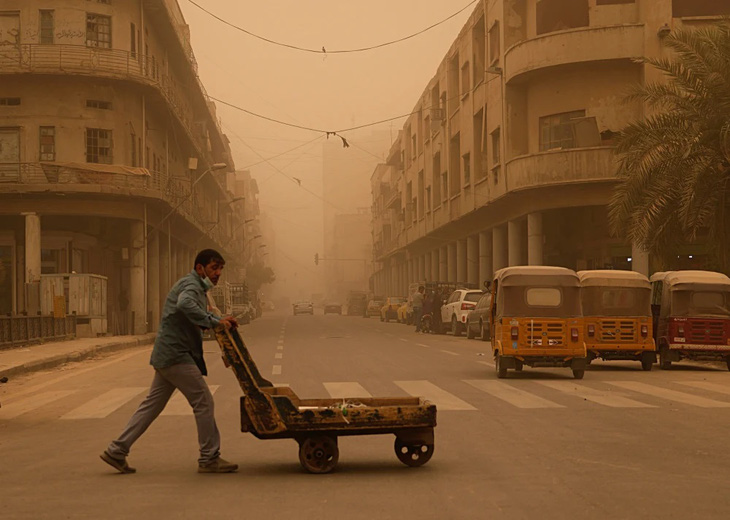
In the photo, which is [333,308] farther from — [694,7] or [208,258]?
[208,258]

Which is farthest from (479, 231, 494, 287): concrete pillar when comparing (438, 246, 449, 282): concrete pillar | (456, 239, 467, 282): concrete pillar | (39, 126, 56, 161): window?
(39, 126, 56, 161): window

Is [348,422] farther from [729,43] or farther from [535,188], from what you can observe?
[535,188]

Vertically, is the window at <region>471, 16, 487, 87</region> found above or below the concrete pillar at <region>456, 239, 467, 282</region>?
above

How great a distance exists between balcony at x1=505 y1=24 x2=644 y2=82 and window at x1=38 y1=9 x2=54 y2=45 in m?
19.3

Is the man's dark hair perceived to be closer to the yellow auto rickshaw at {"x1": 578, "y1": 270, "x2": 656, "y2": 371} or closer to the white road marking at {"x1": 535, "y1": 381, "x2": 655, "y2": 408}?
the white road marking at {"x1": 535, "y1": 381, "x2": 655, "y2": 408}

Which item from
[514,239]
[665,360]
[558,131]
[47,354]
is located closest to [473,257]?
[514,239]

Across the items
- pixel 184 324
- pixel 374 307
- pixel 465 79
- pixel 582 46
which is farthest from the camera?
pixel 374 307

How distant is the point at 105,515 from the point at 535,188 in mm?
33827

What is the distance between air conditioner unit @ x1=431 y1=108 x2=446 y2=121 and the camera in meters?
61.8

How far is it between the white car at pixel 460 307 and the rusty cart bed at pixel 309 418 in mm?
29355

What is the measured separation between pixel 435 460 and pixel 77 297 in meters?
28.4

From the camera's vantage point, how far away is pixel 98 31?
4103cm

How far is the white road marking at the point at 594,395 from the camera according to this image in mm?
13398

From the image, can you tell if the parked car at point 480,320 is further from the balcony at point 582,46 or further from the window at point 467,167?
the window at point 467,167
